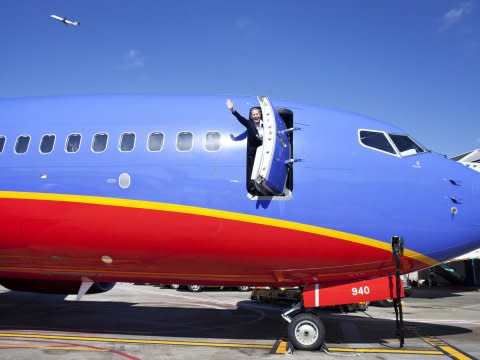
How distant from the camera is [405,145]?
9961 millimetres

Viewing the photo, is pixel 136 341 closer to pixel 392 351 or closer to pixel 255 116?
pixel 392 351

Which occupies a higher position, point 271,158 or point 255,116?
point 255,116

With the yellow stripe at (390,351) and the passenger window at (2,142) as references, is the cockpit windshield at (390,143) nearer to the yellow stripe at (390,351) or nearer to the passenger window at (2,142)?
the yellow stripe at (390,351)

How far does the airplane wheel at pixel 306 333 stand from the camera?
9.49m

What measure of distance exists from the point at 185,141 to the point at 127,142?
1.32 metres

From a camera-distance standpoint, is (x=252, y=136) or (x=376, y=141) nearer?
(x=252, y=136)

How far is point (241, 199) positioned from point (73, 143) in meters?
4.12

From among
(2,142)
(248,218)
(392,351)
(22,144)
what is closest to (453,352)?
(392,351)

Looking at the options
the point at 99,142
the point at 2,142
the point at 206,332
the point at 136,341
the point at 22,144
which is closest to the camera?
the point at 99,142

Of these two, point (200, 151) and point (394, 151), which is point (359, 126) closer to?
point (394, 151)

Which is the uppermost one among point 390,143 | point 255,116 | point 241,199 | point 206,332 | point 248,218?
point 255,116

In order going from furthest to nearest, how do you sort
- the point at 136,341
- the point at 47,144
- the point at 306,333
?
the point at 136,341, the point at 47,144, the point at 306,333

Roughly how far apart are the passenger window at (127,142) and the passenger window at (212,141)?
5.46 feet

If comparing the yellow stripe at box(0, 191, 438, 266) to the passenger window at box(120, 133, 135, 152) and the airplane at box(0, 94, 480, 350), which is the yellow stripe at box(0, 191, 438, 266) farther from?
the passenger window at box(120, 133, 135, 152)
